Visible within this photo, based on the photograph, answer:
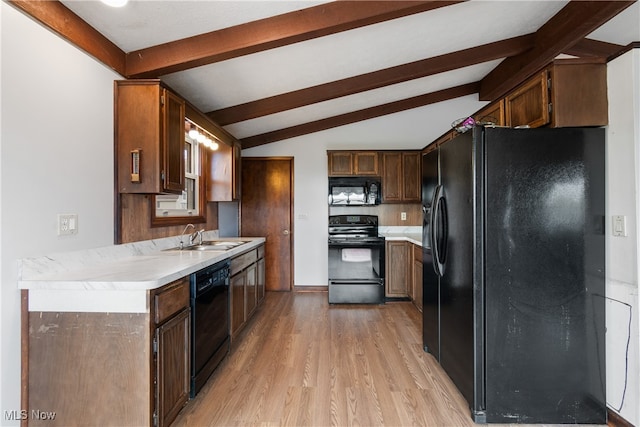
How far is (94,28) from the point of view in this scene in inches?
77.8

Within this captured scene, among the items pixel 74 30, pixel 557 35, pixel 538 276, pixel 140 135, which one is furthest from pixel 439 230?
pixel 74 30

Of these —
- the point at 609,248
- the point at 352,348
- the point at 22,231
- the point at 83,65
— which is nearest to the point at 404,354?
the point at 352,348

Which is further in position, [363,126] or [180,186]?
[363,126]

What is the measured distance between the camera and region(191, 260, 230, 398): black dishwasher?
202cm

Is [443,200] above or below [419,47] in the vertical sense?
below

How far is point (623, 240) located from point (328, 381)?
2023 mm

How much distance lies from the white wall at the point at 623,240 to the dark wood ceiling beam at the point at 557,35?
786 mm

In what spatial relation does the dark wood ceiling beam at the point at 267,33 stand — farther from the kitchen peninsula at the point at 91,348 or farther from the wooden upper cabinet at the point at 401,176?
the wooden upper cabinet at the point at 401,176

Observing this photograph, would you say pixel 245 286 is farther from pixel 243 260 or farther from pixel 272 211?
pixel 272 211

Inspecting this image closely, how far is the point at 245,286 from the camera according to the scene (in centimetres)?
323

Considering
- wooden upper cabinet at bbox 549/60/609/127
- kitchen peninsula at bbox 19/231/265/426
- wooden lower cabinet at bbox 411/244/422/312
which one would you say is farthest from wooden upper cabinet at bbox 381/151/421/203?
kitchen peninsula at bbox 19/231/265/426

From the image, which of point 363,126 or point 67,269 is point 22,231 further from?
point 363,126

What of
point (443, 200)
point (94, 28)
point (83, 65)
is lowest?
point (443, 200)

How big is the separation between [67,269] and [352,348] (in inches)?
87.2
